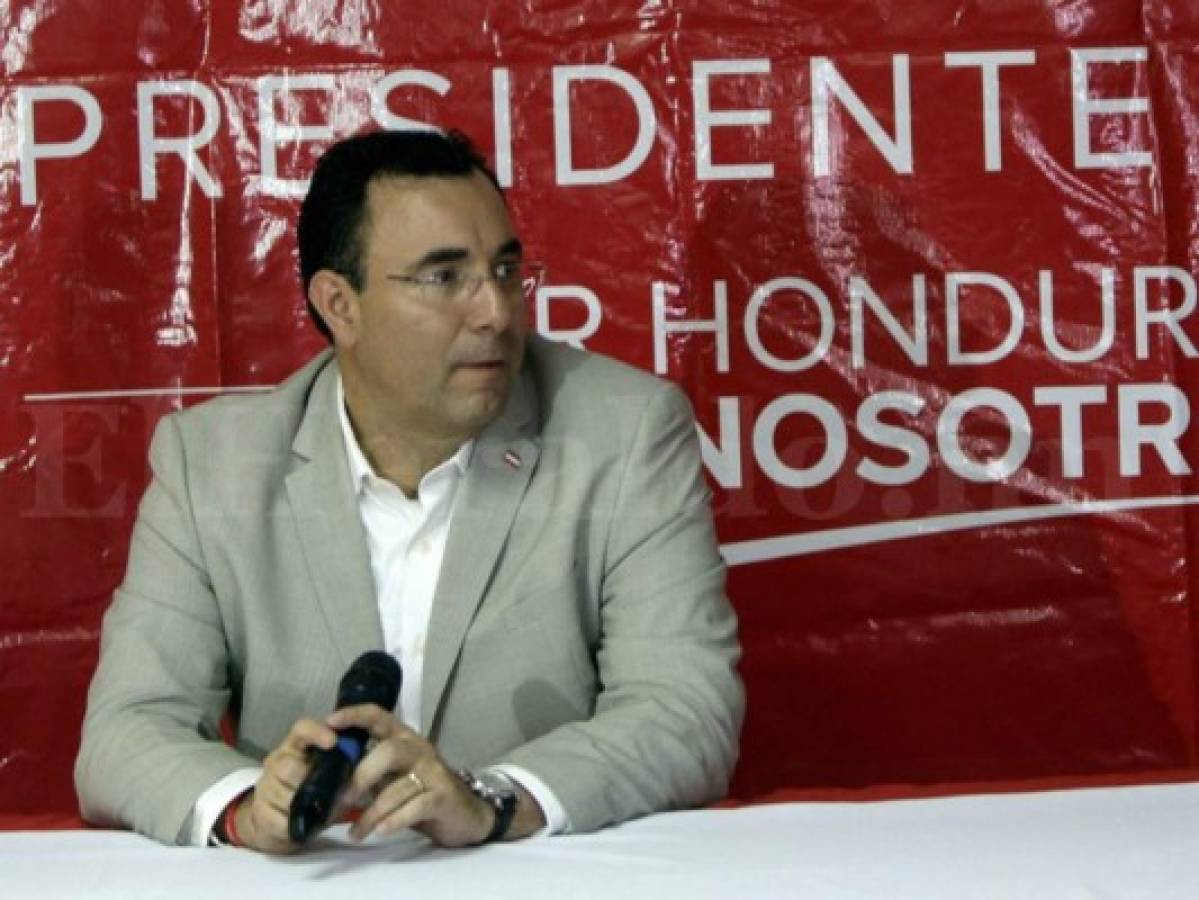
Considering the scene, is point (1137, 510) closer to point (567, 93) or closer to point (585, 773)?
point (567, 93)

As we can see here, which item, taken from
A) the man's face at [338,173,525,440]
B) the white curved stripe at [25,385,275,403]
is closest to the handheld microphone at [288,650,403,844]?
the man's face at [338,173,525,440]

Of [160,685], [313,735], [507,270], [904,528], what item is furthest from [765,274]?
[313,735]

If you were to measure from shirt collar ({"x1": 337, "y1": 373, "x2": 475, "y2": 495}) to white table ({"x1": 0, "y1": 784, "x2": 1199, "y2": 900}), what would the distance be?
560 mm

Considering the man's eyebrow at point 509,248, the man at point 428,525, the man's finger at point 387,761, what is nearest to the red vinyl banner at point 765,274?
the man at point 428,525

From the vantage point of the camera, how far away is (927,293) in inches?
110

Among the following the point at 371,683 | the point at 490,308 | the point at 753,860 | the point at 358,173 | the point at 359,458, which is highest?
the point at 358,173

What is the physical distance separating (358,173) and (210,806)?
76 cm

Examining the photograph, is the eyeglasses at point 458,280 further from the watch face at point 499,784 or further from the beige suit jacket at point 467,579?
the watch face at point 499,784

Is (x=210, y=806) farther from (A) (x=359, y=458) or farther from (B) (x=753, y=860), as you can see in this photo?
(A) (x=359, y=458)

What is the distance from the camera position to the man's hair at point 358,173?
2119 millimetres

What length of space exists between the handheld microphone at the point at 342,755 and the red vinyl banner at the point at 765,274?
115 cm

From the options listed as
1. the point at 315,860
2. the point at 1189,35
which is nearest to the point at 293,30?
the point at 1189,35

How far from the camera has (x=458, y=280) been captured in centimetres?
208

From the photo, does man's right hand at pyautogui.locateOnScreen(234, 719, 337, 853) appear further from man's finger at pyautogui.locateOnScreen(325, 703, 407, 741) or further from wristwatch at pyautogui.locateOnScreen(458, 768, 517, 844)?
wristwatch at pyautogui.locateOnScreen(458, 768, 517, 844)
